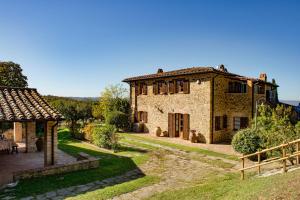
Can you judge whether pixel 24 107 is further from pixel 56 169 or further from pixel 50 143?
pixel 56 169

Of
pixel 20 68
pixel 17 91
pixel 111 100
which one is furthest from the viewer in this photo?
pixel 111 100

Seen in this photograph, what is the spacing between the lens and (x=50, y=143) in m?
11.4

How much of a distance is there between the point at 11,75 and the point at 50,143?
2056cm

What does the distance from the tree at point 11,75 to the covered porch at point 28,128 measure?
1516 centimetres

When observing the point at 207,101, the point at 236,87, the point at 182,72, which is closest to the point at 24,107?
the point at 207,101

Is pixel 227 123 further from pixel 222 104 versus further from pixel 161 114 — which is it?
pixel 161 114

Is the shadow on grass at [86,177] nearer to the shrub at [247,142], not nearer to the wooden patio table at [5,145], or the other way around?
the wooden patio table at [5,145]

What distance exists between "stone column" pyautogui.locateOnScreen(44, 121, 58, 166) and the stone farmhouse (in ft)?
38.4

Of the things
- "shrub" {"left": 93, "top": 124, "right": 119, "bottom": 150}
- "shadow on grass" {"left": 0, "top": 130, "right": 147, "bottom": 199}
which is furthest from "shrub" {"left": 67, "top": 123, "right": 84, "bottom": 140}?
"shadow on grass" {"left": 0, "top": 130, "right": 147, "bottom": 199}

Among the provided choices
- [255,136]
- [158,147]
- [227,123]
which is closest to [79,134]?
[158,147]

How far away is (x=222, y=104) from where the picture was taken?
2058 cm

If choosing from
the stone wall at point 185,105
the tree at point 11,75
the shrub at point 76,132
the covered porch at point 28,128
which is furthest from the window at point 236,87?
the tree at point 11,75

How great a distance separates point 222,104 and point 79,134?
12192 mm

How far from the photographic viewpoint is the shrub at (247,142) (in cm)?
1382
